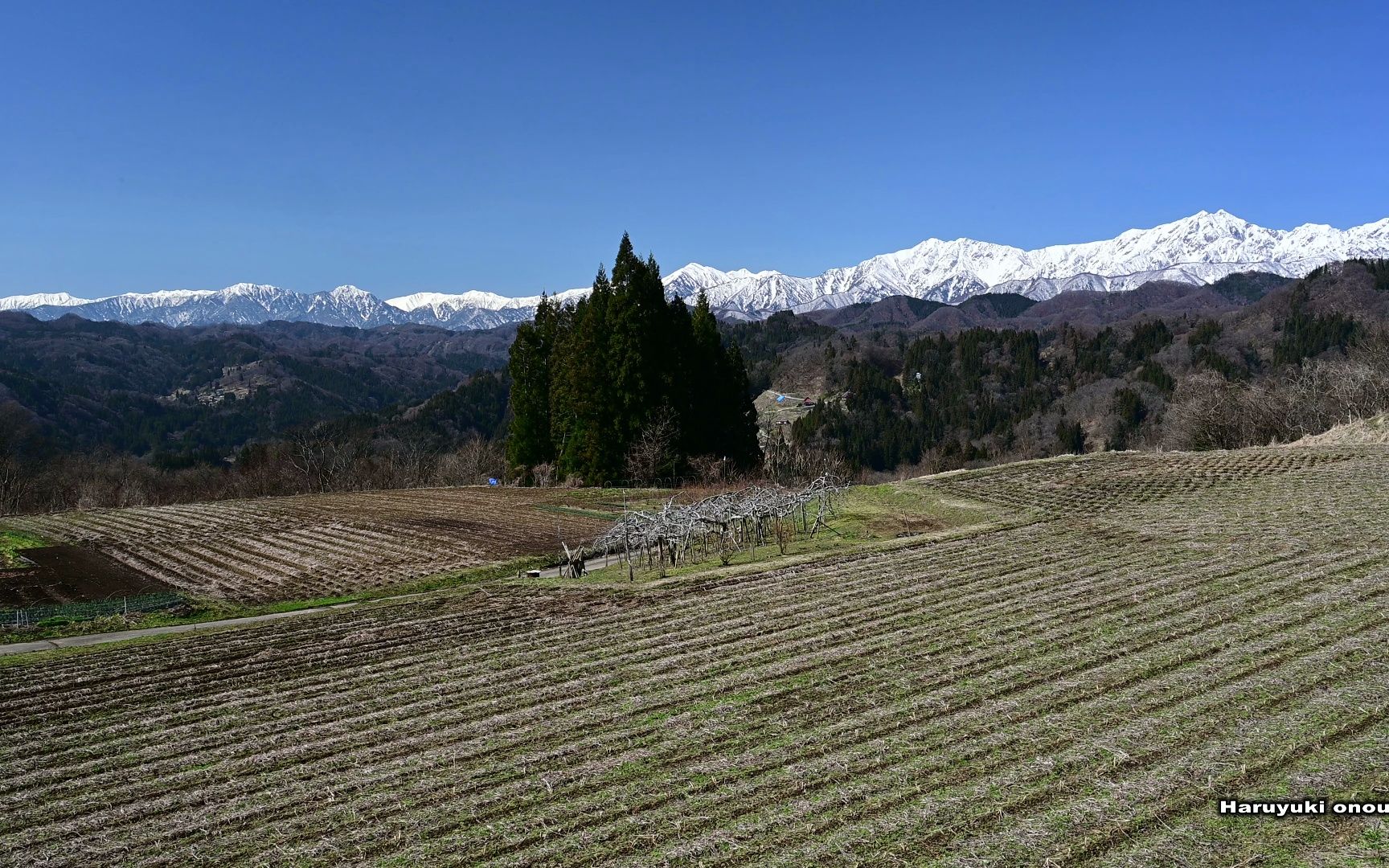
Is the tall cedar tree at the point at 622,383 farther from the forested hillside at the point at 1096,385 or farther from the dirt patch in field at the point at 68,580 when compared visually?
the forested hillside at the point at 1096,385

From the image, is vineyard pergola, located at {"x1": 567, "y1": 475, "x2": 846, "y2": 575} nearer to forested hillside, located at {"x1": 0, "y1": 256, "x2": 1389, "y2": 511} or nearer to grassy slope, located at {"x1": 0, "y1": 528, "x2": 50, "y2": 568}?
forested hillside, located at {"x1": 0, "y1": 256, "x2": 1389, "y2": 511}

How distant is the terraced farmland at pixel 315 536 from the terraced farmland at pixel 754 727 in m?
8.28

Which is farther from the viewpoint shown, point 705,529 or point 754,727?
point 705,529

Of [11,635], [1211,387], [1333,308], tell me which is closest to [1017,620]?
[11,635]

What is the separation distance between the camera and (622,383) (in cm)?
5256

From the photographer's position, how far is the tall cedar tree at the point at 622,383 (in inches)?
2089

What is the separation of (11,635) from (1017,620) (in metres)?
24.6

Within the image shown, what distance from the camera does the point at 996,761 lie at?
34.9 ft

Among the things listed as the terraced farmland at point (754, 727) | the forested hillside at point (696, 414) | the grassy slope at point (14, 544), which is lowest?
the terraced farmland at point (754, 727)

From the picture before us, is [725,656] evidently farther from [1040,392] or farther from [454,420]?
[1040,392]

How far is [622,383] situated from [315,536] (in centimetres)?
2105
